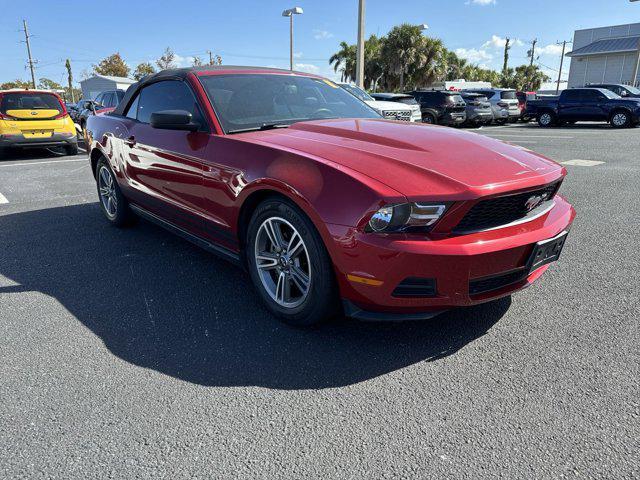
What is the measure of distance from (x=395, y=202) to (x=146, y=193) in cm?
277

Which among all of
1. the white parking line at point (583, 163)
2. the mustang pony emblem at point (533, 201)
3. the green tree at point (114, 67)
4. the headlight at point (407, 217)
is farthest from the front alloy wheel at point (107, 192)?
the green tree at point (114, 67)

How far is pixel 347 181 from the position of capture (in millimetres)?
2439

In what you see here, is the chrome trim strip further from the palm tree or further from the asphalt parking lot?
the palm tree

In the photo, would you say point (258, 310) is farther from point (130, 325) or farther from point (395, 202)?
point (395, 202)

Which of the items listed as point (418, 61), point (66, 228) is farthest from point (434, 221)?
point (418, 61)

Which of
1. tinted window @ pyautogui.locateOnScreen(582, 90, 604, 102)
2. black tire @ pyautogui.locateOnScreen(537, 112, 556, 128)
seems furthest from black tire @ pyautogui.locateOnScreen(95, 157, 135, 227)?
black tire @ pyautogui.locateOnScreen(537, 112, 556, 128)

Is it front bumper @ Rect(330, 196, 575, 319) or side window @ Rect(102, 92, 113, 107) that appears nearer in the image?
front bumper @ Rect(330, 196, 575, 319)

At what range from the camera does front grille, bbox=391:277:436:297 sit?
2.36m

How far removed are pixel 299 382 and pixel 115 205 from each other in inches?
141

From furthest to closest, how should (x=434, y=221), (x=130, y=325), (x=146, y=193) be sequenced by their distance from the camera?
(x=146, y=193), (x=130, y=325), (x=434, y=221)

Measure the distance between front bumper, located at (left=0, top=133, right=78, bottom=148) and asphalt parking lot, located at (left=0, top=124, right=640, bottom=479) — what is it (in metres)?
8.48

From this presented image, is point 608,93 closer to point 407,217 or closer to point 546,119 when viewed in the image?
point 546,119

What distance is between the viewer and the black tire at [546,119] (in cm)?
2097

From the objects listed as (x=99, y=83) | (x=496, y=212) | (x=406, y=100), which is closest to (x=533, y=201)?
(x=496, y=212)
